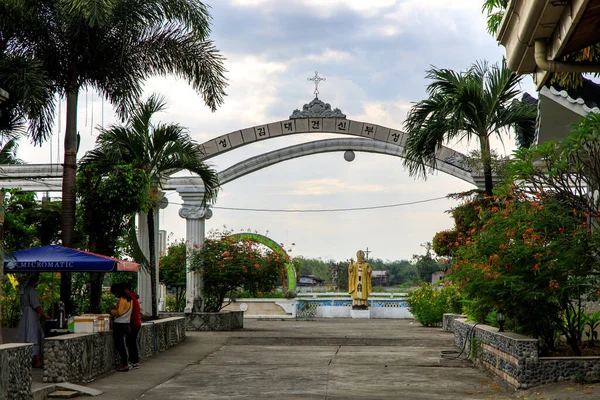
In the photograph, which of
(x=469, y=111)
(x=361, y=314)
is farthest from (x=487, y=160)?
(x=361, y=314)

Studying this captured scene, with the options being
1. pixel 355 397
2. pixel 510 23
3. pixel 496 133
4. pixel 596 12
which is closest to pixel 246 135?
pixel 496 133

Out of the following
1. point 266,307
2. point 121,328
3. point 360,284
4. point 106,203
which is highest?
point 106,203

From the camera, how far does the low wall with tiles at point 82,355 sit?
1223 centimetres

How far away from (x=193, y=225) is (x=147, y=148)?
27.3ft

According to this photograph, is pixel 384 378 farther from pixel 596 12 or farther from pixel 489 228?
pixel 596 12

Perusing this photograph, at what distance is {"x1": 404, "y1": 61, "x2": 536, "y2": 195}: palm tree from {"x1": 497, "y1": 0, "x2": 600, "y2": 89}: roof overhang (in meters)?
9.97

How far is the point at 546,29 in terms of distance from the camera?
7.96 metres

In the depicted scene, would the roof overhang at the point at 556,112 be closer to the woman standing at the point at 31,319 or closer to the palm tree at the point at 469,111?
the palm tree at the point at 469,111

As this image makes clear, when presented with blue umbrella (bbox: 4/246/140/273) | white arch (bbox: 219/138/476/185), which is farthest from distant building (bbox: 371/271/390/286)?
blue umbrella (bbox: 4/246/140/273)

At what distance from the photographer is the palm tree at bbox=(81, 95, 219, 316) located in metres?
19.0

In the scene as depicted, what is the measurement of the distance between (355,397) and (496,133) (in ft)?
32.1

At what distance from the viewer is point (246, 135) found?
25344 mm

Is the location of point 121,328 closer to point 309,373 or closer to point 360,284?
point 309,373

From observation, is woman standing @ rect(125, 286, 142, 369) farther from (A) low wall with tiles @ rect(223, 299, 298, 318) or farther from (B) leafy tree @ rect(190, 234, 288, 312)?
(A) low wall with tiles @ rect(223, 299, 298, 318)
